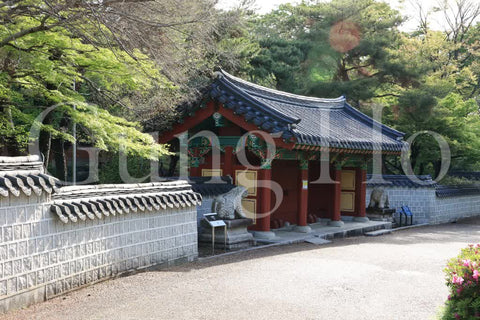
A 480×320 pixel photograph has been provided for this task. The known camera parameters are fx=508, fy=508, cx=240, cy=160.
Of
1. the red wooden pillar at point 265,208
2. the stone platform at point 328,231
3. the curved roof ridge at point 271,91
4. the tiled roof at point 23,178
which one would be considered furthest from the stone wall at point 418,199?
the tiled roof at point 23,178

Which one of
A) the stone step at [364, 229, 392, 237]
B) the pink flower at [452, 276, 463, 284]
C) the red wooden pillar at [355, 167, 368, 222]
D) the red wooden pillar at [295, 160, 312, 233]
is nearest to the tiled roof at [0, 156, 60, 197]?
the pink flower at [452, 276, 463, 284]

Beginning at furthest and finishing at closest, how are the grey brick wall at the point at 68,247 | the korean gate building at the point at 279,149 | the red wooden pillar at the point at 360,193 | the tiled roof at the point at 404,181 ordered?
the tiled roof at the point at 404,181 → the red wooden pillar at the point at 360,193 → the korean gate building at the point at 279,149 → the grey brick wall at the point at 68,247

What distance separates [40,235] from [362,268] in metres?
6.12

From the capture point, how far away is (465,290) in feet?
18.3

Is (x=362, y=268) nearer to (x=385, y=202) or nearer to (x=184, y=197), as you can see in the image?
(x=184, y=197)

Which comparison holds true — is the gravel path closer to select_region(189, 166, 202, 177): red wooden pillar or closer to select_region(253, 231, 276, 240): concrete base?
select_region(253, 231, 276, 240): concrete base

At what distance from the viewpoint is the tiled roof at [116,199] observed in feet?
24.3

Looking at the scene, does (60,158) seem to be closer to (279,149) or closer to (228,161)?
(228,161)

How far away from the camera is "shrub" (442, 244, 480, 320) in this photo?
213 inches

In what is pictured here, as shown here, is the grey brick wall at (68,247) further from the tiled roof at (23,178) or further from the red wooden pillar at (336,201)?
the red wooden pillar at (336,201)

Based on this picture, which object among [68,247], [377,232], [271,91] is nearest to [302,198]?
[377,232]

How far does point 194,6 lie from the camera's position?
10.5 meters

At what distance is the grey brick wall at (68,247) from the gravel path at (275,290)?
0.74 feet

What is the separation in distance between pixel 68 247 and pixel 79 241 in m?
0.27
